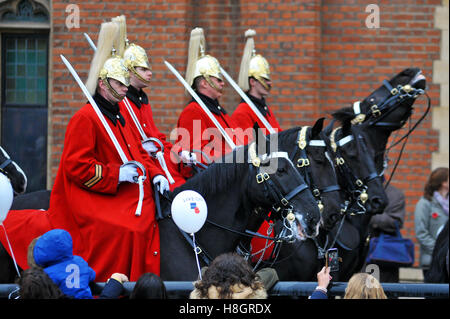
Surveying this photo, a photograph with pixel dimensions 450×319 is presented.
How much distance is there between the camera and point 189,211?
6.11 m

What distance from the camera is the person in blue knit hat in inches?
205

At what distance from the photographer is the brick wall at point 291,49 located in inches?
416

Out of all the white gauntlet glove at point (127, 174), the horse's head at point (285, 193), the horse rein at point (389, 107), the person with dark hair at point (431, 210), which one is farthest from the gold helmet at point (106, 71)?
the person with dark hair at point (431, 210)

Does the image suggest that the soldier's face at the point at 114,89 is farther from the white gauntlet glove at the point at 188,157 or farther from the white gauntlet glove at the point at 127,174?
the white gauntlet glove at the point at 188,157

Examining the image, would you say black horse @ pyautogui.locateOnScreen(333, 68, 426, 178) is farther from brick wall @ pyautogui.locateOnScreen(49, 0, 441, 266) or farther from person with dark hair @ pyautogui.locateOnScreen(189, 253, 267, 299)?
person with dark hair @ pyautogui.locateOnScreen(189, 253, 267, 299)

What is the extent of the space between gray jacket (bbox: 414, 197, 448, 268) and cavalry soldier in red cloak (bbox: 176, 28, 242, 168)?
2.75m

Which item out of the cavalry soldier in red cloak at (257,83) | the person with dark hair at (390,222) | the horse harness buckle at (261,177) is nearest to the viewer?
the horse harness buckle at (261,177)

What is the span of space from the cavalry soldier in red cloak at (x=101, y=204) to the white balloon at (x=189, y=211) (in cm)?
29

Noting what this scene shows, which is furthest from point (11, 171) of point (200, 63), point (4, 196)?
point (200, 63)

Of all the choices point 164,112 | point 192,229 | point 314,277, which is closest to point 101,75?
point 192,229

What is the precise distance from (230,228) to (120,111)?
135cm

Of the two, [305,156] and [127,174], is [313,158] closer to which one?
[305,156]

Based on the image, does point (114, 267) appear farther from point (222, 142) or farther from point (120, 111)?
point (222, 142)

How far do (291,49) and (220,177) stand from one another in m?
4.50
